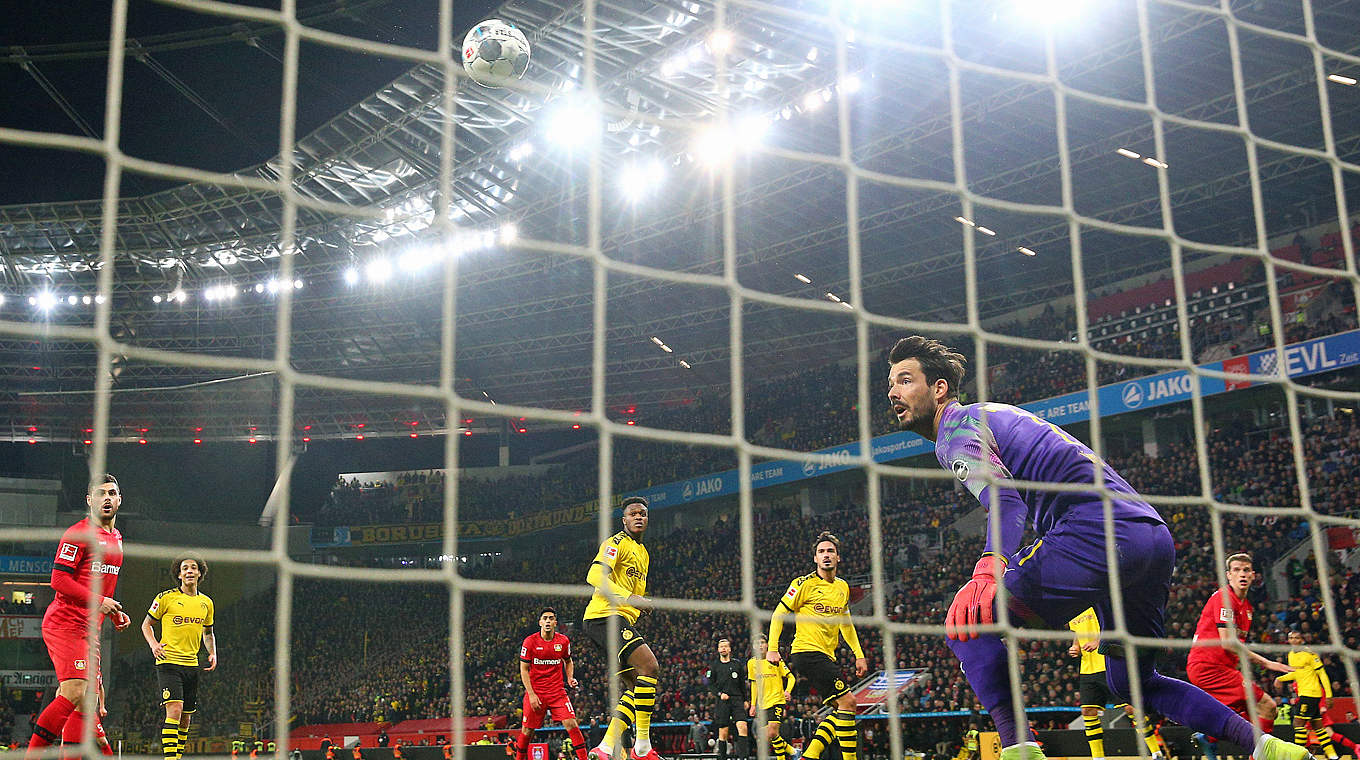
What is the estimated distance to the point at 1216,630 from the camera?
6.98m

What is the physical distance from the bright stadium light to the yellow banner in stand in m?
7.99

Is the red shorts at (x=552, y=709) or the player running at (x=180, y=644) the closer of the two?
the player running at (x=180, y=644)

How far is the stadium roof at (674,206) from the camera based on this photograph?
16.5 m

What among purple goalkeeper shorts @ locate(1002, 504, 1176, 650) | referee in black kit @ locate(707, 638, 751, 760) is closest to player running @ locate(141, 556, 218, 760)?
referee in black kit @ locate(707, 638, 751, 760)

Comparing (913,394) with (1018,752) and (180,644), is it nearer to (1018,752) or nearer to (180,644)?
(1018,752)

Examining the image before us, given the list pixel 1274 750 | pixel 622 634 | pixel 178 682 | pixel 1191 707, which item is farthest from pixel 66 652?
pixel 1274 750

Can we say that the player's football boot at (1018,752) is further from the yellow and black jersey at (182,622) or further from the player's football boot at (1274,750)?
the yellow and black jersey at (182,622)

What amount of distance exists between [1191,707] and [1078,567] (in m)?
1.10

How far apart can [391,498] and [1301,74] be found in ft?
88.2

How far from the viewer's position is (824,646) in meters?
8.10

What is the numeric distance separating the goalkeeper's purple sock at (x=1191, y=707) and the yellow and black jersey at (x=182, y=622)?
597 cm

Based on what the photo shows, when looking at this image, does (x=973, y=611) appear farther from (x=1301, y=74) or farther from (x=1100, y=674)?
(x=1301, y=74)

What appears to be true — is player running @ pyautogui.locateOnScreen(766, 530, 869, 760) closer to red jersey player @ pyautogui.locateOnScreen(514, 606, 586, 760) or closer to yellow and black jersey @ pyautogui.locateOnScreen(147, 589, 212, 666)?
red jersey player @ pyautogui.locateOnScreen(514, 606, 586, 760)

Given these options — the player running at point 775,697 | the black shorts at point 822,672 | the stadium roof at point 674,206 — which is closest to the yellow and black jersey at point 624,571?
the black shorts at point 822,672
